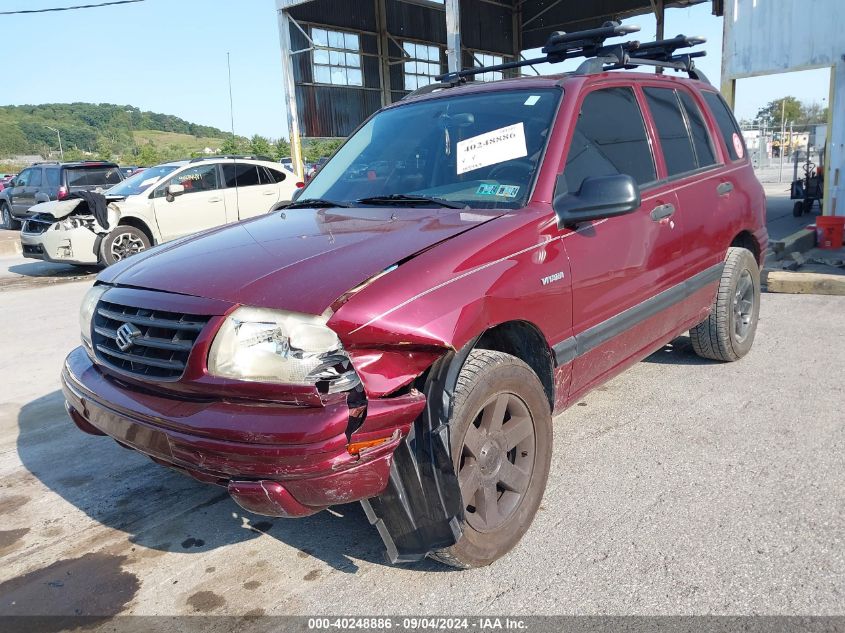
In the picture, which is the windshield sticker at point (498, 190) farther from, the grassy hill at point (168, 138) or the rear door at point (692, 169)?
the grassy hill at point (168, 138)

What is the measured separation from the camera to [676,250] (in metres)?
3.86

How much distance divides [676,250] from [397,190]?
1.66 m

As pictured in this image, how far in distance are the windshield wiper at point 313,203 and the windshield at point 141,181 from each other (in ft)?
27.3

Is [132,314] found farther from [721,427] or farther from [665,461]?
[721,427]

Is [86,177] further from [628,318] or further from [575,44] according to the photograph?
[628,318]

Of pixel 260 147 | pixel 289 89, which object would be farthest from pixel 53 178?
pixel 260 147

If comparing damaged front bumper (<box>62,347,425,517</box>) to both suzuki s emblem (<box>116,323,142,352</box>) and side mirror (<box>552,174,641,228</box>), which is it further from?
side mirror (<box>552,174,641,228</box>)

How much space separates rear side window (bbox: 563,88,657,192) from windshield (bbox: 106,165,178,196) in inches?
367

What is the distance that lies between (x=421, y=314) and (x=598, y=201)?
42.6 inches

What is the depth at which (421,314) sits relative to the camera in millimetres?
2295

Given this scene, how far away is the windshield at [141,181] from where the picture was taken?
11094 mm

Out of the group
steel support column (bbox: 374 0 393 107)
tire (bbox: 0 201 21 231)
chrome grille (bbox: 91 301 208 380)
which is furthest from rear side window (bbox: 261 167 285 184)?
steel support column (bbox: 374 0 393 107)

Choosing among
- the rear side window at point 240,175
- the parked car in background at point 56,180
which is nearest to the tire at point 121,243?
the rear side window at point 240,175

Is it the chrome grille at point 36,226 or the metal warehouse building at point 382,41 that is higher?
the metal warehouse building at point 382,41
